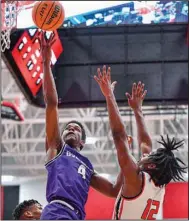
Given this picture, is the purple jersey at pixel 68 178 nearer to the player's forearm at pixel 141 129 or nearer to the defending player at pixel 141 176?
the defending player at pixel 141 176

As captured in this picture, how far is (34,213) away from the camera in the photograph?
4.66 m

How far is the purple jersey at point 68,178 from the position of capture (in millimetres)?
3617

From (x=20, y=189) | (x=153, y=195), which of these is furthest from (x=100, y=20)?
(x=20, y=189)

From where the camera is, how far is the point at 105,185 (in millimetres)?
4254

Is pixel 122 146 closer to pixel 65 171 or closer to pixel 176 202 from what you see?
pixel 65 171

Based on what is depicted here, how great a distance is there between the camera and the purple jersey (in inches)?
142

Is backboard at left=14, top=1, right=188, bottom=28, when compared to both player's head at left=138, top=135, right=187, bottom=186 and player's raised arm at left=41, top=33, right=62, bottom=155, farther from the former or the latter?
player's head at left=138, top=135, right=187, bottom=186

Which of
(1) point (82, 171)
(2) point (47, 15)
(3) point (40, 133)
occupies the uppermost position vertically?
(2) point (47, 15)

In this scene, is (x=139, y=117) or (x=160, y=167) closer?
(x=160, y=167)

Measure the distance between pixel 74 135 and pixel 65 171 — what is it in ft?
1.54

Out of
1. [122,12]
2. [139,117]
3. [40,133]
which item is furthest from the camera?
[40,133]

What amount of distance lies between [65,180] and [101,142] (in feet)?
56.0

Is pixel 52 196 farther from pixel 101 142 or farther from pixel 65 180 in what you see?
pixel 101 142

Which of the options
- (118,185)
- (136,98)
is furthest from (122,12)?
(118,185)
